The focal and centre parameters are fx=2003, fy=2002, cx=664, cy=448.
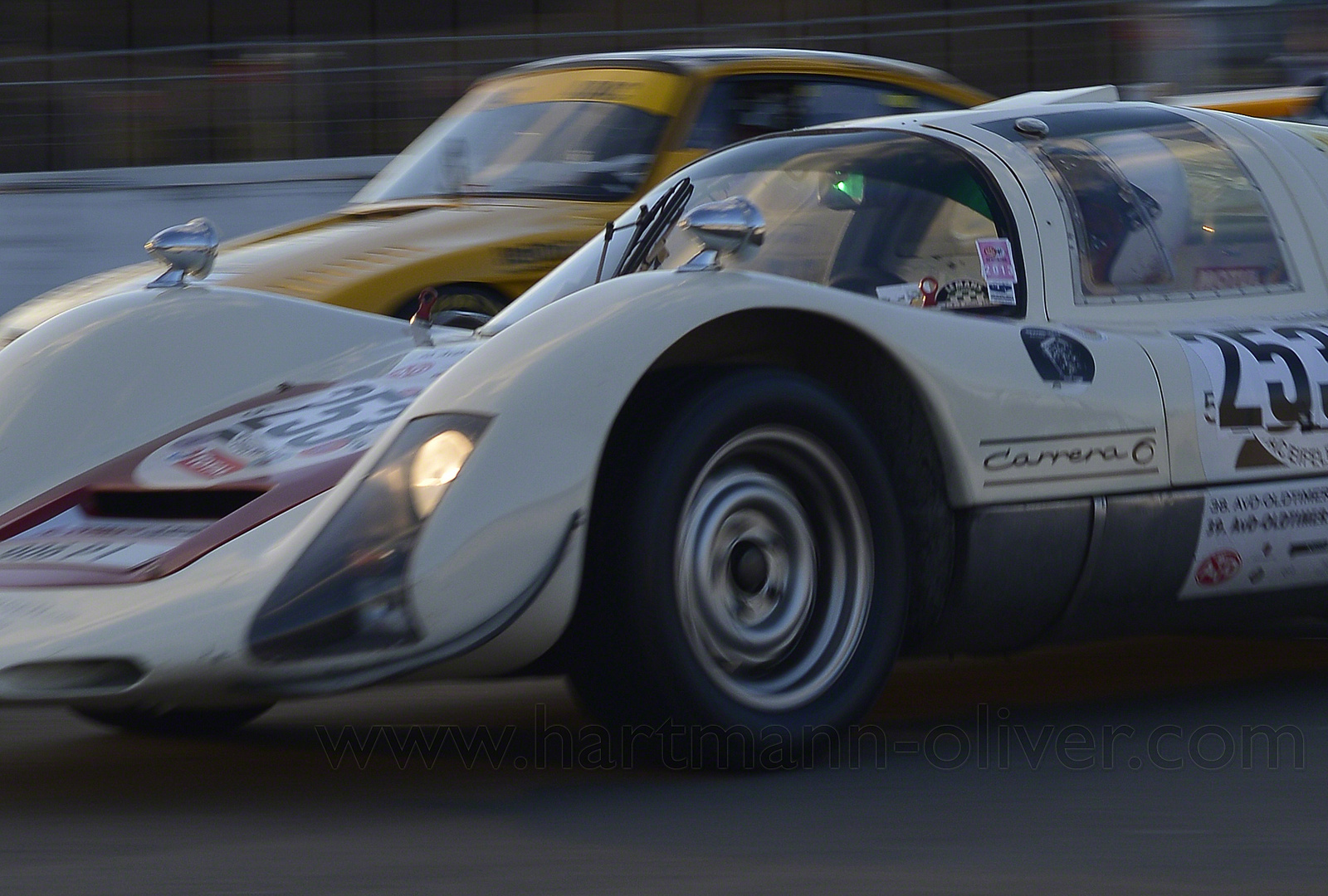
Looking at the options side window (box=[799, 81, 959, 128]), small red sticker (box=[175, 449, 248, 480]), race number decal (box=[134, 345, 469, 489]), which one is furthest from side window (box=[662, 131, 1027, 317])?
side window (box=[799, 81, 959, 128])

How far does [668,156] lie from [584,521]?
4.27m

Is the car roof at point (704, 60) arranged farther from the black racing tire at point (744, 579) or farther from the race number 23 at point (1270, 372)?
the black racing tire at point (744, 579)

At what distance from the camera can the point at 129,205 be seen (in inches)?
427

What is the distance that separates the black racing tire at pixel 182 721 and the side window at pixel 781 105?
378 cm

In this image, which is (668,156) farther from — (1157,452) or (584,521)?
(584,521)

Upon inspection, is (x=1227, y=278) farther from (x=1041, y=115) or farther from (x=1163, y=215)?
(x=1041, y=115)

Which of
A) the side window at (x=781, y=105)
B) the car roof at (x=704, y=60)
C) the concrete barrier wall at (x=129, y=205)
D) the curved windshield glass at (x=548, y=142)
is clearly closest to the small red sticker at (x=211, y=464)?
the curved windshield glass at (x=548, y=142)

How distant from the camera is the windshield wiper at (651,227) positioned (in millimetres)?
4609

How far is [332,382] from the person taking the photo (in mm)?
4293

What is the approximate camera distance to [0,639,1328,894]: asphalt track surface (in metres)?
2.88

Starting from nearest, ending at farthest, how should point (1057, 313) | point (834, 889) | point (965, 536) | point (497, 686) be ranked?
point (834, 889)
point (965, 536)
point (1057, 313)
point (497, 686)

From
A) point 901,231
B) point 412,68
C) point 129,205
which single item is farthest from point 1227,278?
point 129,205

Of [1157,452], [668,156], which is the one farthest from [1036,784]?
[668,156]

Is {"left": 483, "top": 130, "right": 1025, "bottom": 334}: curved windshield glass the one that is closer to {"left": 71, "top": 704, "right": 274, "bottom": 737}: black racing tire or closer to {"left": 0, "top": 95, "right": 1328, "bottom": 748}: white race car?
{"left": 0, "top": 95, "right": 1328, "bottom": 748}: white race car
